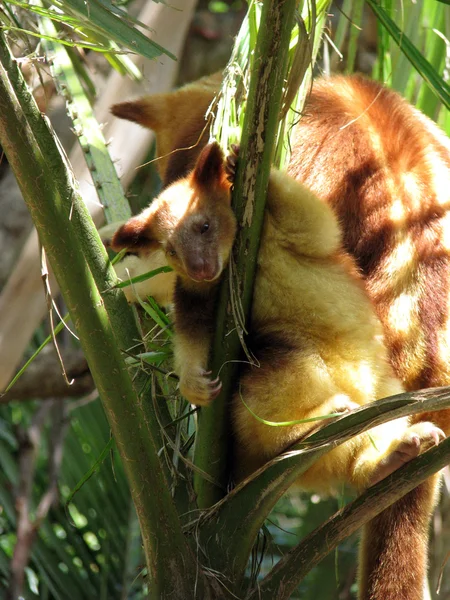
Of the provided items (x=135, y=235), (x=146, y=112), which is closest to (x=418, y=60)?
(x=135, y=235)

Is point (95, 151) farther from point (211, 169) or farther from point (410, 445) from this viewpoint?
point (410, 445)

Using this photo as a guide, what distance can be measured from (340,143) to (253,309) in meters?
0.62

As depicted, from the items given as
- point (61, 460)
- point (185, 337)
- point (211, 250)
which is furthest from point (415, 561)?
point (61, 460)

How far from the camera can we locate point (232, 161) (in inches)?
65.9

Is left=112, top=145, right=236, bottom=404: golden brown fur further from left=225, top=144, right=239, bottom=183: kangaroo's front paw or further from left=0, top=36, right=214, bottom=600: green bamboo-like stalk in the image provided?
left=0, top=36, right=214, bottom=600: green bamboo-like stalk

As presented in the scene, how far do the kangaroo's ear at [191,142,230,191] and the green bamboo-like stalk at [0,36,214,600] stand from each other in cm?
32

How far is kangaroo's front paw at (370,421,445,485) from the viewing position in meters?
1.62

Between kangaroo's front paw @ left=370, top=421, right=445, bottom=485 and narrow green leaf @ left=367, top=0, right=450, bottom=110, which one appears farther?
narrow green leaf @ left=367, top=0, right=450, bottom=110

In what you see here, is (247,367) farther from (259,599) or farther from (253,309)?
(259,599)

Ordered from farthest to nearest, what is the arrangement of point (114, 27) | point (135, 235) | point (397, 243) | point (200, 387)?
point (397, 243) → point (135, 235) → point (200, 387) → point (114, 27)

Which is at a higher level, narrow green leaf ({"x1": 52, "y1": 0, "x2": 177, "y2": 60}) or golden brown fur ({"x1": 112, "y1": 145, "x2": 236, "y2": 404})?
narrow green leaf ({"x1": 52, "y1": 0, "x2": 177, "y2": 60})

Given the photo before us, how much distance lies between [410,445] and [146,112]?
5.16 ft

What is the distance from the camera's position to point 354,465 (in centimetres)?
182

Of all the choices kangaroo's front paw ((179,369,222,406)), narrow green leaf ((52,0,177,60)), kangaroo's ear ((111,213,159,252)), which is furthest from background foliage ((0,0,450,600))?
kangaroo's ear ((111,213,159,252))
